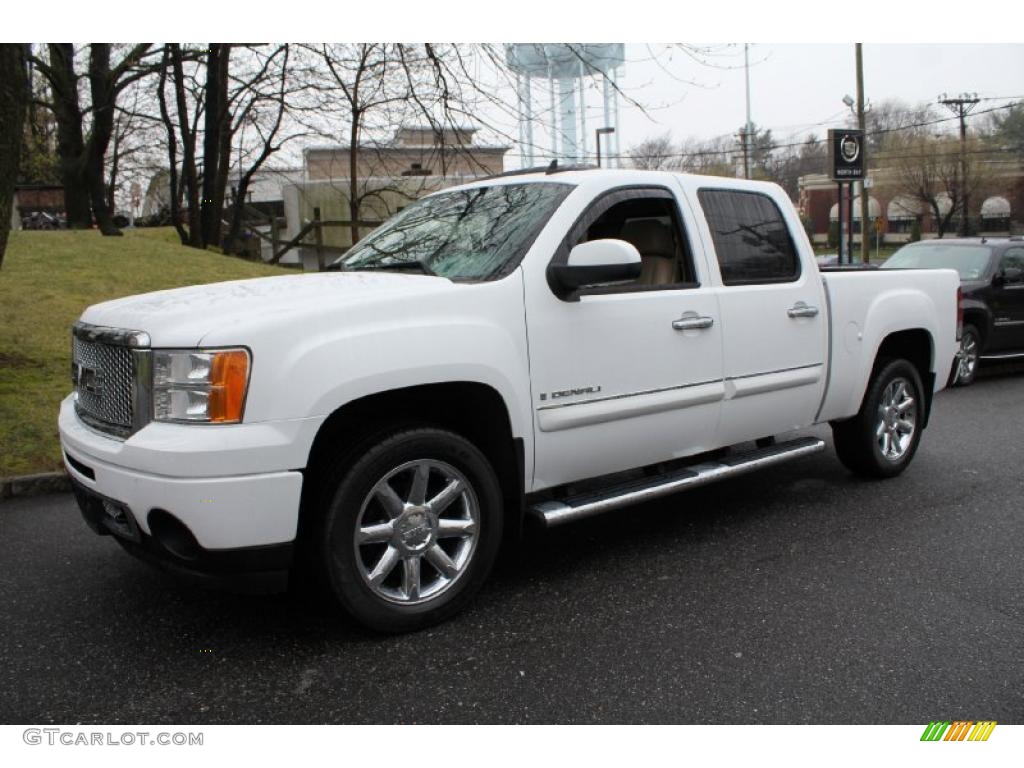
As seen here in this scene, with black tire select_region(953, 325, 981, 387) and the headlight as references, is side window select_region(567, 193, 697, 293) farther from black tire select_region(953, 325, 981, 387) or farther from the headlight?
black tire select_region(953, 325, 981, 387)

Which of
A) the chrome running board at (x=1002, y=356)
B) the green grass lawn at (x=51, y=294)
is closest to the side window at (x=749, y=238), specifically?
the green grass lawn at (x=51, y=294)

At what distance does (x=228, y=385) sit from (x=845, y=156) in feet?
48.6

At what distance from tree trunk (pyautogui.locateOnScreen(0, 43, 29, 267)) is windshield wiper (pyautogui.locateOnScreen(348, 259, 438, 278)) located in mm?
5004

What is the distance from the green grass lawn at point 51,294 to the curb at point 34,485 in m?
0.13

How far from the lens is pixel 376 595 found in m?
3.49

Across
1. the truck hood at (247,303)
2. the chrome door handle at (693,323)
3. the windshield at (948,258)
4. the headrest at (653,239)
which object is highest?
the windshield at (948,258)

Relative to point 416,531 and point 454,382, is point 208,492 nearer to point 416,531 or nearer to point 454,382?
point 416,531

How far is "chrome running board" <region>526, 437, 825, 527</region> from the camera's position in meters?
3.99

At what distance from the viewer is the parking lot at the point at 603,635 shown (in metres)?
3.05

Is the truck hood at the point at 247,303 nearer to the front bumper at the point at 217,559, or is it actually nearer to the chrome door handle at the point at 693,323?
the front bumper at the point at 217,559

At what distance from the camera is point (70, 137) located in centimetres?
2027

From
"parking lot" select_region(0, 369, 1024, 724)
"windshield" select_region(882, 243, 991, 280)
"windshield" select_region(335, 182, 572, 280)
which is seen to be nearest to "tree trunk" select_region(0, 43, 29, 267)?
"parking lot" select_region(0, 369, 1024, 724)

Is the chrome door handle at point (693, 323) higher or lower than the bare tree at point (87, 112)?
lower

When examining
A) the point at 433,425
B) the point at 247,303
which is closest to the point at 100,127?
the point at 247,303
